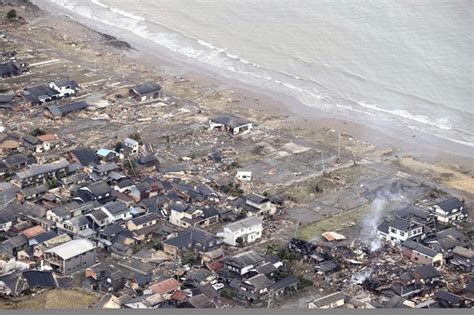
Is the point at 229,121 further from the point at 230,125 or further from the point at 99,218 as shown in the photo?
the point at 99,218

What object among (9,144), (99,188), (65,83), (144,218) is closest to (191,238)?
(144,218)

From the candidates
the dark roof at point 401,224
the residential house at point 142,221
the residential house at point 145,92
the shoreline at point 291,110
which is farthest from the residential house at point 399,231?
the residential house at point 145,92

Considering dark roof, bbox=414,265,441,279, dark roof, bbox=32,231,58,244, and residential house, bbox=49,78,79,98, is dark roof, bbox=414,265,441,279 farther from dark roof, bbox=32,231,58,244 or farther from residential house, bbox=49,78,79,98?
residential house, bbox=49,78,79,98

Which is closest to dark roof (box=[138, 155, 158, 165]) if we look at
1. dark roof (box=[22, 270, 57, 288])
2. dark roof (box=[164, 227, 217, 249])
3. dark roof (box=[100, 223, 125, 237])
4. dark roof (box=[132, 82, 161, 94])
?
dark roof (box=[100, 223, 125, 237])

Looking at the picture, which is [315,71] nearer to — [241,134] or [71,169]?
[241,134]

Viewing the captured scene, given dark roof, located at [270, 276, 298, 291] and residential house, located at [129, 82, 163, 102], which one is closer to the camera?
dark roof, located at [270, 276, 298, 291]

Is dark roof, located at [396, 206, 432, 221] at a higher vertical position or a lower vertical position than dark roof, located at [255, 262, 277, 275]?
higher

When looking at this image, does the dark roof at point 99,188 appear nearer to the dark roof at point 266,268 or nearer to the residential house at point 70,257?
the residential house at point 70,257
